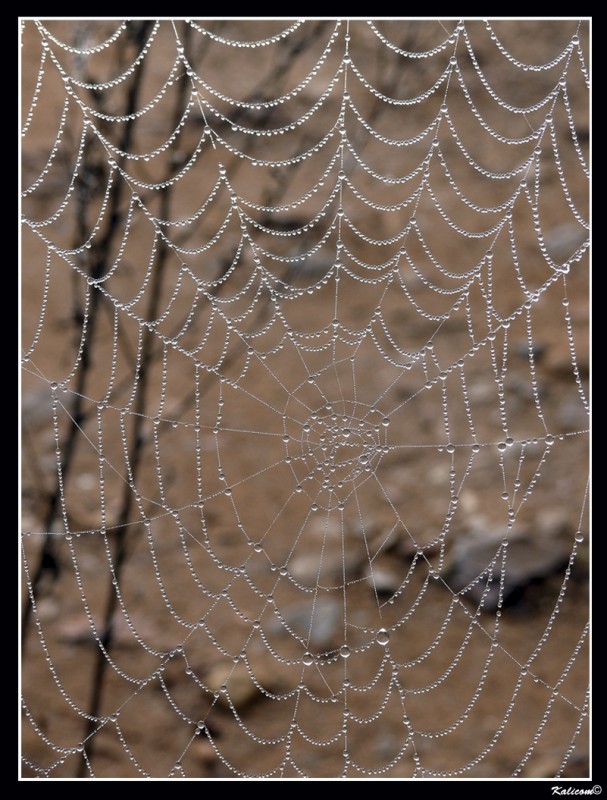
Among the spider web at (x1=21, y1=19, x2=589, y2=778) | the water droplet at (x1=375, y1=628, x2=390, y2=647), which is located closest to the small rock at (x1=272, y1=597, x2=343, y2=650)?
the spider web at (x1=21, y1=19, x2=589, y2=778)

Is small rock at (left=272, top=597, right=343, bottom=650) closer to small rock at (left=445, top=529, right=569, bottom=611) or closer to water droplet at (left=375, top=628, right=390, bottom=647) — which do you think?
water droplet at (left=375, top=628, right=390, bottom=647)

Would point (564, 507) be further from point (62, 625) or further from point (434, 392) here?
point (62, 625)

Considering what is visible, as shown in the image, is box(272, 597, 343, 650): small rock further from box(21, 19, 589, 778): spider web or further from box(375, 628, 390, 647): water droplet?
box(375, 628, 390, 647): water droplet

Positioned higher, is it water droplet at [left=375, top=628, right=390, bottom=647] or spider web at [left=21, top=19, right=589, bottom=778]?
spider web at [left=21, top=19, right=589, bottom=778]

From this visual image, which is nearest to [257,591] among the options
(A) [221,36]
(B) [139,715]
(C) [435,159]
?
(B) [139,715]

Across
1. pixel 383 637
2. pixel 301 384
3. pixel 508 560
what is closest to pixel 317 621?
pixel 383 637

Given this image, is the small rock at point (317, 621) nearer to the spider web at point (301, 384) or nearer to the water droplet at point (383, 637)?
the spider web at point (301, 384)
